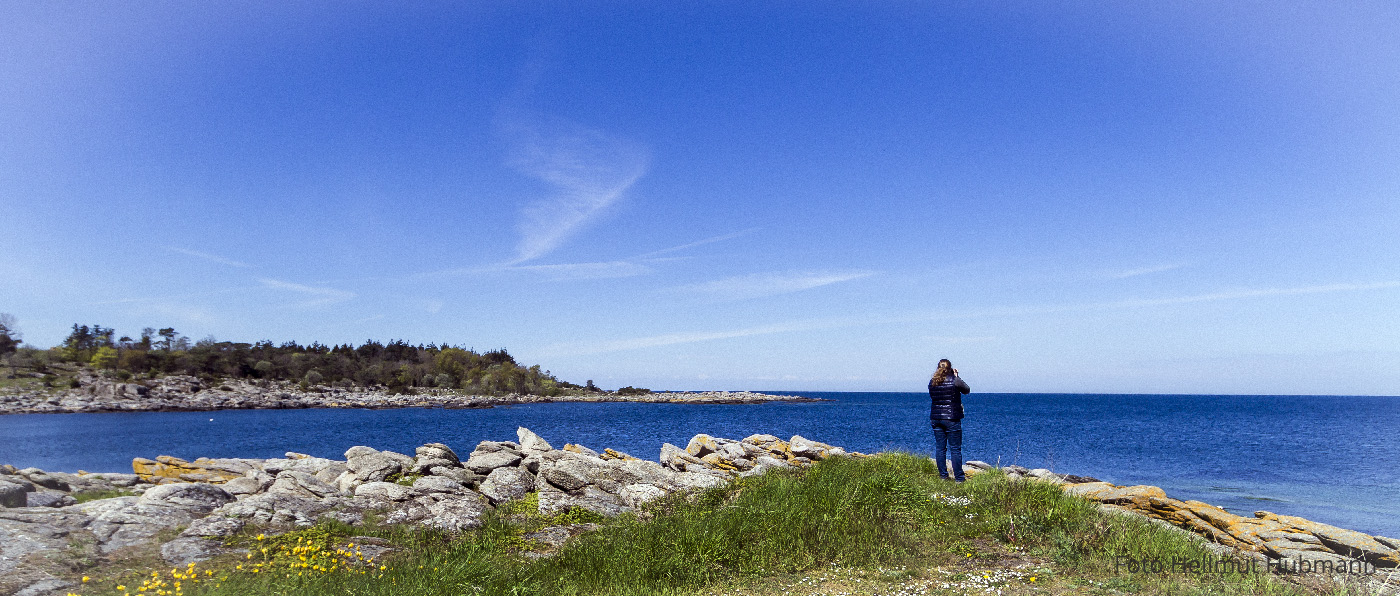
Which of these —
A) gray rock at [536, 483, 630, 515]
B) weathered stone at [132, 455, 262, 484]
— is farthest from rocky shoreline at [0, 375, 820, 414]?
gray rock at [536, 483, 630, 515]

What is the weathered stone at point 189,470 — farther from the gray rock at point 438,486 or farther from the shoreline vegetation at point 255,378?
the shoreline vegetation at point 255,378

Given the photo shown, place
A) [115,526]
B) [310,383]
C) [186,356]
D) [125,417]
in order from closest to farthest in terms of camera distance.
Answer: [115,526]
[125,417]
[186,356]
[310,383]

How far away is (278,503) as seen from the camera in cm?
1111

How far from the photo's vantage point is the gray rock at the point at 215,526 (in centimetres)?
923

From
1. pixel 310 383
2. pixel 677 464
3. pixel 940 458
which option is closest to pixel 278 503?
pixel 677 464

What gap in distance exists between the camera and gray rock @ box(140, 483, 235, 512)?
34.9 ft

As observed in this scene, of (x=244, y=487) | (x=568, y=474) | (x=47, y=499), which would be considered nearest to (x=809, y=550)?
(x=568, y=474)

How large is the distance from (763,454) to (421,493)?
1039 cm

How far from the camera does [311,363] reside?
108438 millimetres

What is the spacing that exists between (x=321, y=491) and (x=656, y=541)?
876 cm

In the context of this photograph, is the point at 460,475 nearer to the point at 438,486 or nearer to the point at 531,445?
the point at 438,486

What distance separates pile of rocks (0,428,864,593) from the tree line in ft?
296

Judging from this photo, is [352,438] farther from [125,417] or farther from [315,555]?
[315,555]

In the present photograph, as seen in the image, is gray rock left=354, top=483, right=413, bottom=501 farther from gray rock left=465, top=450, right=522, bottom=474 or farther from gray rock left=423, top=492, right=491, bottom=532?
gray rock left=465, top=450, right=522, bottom=474
